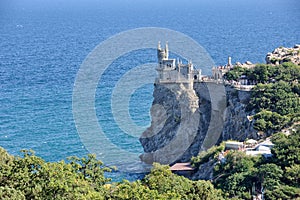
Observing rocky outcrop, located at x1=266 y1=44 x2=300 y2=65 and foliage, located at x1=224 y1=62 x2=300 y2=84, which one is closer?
foliage, located at x1=224 y1=62 x2=300 y2=84

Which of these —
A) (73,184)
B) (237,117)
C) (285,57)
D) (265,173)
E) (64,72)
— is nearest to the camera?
(73,184)

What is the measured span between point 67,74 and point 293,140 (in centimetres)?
6656

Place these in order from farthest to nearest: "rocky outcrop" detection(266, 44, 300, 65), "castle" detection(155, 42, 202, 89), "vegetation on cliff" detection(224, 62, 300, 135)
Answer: "rocky outcrop" detection(266, 44, 300, 65)
"castle" detection(155, 42, 202, 89)
"vegetation on cliff" detection(224, 62, 300, 135)

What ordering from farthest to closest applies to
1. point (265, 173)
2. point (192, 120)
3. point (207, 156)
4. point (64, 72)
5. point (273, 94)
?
point (64, 72) → point (192, 120) → point (273, 94) → point (207, 156) → point (265, 173)

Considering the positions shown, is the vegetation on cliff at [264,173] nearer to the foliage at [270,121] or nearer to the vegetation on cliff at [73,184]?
the foliage at [270,121]

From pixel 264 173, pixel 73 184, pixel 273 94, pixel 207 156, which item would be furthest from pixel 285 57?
pixel 73 184

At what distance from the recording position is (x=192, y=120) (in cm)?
6819

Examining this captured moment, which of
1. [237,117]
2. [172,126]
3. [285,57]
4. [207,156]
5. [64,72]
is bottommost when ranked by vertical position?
[207,156]

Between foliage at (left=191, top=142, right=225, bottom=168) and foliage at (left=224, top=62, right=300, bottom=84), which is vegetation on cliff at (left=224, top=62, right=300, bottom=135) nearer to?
foliage at (left=224, top=62, right=300, bottom=84)

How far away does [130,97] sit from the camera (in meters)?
91.6

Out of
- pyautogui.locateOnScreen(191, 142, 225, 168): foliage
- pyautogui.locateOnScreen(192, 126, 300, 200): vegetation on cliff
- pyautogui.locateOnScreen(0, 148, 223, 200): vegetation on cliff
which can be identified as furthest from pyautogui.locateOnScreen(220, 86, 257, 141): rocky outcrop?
pyautogui.locateOnScreen(0, 148, 223, 200): vegetation on cliff

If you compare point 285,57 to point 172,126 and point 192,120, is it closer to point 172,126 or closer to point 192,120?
point 192,120

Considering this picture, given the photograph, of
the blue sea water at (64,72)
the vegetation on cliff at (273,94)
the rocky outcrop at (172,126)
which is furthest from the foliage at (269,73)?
the blue sea water at (64,72)

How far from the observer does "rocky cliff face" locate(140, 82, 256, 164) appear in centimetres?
6600
